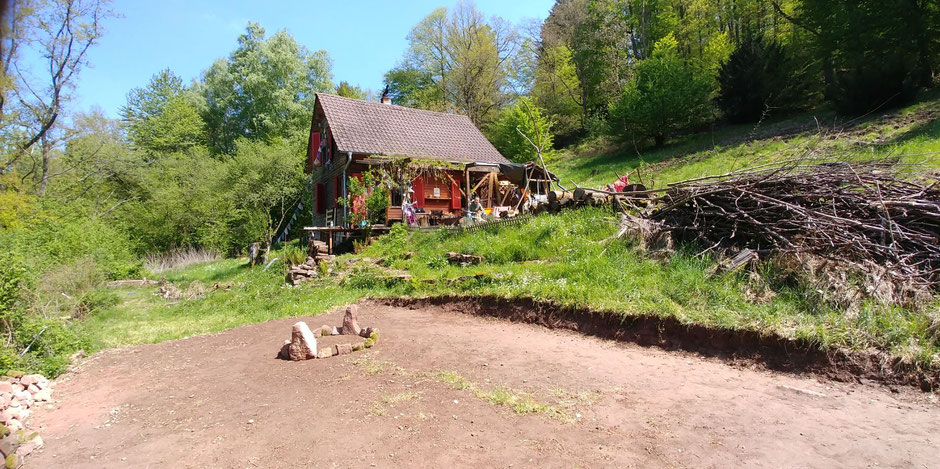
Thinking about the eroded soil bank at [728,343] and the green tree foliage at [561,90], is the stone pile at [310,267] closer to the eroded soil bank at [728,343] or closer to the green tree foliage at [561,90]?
the eroded soil bank at [728,343]

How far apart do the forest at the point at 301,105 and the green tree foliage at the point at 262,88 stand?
0.14 m

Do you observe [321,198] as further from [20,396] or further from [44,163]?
[20,396]

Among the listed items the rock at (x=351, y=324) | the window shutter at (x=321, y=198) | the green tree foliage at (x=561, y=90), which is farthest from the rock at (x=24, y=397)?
the green tree foliage at (x=561, y=90)

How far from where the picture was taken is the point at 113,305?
1093cm

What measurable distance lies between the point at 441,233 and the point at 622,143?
59.6ft

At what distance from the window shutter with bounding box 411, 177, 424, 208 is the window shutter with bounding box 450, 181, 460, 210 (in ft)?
4.53

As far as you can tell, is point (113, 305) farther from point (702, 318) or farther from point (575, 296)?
point (702, 318)

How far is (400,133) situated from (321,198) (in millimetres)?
5425

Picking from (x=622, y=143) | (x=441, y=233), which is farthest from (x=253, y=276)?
(x=622, y=143)

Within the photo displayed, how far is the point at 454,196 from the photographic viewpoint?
1948cm

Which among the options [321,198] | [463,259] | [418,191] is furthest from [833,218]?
[321,198]

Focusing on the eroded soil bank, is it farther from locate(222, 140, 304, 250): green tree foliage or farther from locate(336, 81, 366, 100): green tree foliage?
locate(336, 81, 366, 100): green tree foliage

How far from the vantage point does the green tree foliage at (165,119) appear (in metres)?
34.1

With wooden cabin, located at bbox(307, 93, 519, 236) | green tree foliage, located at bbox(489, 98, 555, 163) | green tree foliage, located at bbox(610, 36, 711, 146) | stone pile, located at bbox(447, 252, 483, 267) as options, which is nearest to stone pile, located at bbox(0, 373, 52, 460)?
stone pile, located at bbox(447, 252, 483, 267)
